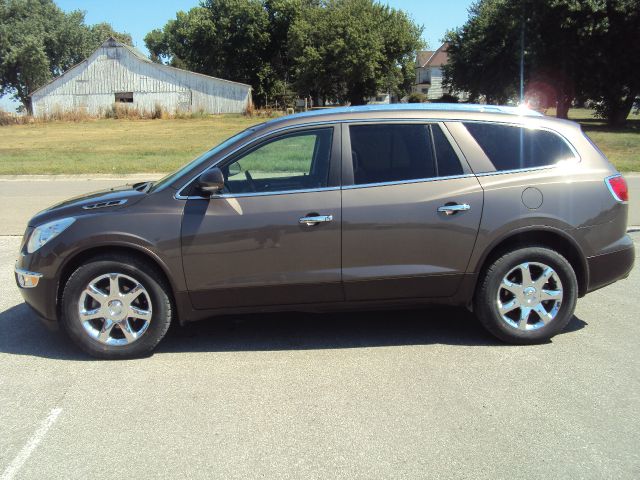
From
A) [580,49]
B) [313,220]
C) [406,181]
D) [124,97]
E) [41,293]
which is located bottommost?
[41,293]

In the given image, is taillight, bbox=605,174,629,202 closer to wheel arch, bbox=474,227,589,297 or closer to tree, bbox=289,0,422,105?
wheel arch, bbox=474,227,589,297

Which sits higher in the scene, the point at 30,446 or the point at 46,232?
the point at 46,232

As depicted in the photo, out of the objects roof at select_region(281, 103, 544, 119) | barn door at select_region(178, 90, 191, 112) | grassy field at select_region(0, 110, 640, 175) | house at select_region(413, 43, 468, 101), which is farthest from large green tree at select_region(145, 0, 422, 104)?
roof at select_region(281, 103, 544, 119)

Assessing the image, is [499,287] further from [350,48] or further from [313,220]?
[350,48]

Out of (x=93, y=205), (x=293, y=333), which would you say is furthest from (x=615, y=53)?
(x=93, y=205)

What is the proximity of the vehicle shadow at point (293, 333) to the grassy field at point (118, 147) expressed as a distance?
11337 mm

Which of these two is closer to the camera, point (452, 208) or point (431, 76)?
point (452, 208)

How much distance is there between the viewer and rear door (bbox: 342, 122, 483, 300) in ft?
14.3

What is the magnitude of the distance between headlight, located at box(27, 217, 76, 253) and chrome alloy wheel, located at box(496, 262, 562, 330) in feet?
10.9

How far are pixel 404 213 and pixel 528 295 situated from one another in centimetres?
120

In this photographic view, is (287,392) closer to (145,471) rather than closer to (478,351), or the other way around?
(145,471)

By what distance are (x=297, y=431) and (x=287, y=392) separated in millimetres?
495

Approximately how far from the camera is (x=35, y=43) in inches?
2282

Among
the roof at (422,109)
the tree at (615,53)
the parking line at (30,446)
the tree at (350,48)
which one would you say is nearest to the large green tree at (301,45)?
the tree at (350,48)
